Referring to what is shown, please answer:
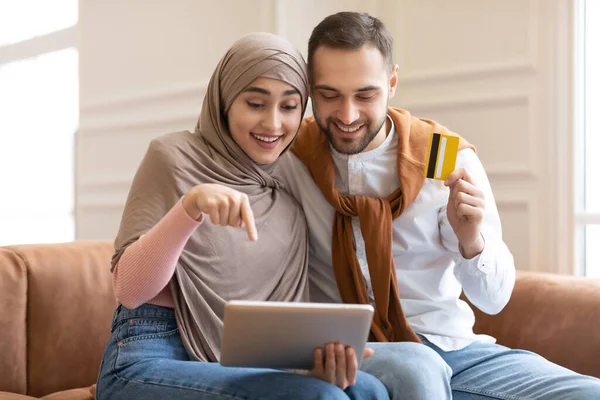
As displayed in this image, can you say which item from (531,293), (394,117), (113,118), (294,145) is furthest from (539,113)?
(113,118)

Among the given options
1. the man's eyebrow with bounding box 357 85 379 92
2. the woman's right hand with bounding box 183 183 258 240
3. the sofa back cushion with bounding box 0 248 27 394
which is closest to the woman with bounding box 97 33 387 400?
the woman's right hand with bounding box 183 183 258 240

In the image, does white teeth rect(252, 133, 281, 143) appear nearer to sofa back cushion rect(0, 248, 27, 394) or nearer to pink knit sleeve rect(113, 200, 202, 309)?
pink knit sleeve rect(113, 200, 202, 309)

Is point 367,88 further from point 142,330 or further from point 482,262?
point 142,330

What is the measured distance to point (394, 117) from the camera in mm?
2059

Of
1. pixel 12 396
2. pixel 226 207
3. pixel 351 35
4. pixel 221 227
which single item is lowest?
pixel 12 396

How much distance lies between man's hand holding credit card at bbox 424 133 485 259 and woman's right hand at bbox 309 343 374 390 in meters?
0.48

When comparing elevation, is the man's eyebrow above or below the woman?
above

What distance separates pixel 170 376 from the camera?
153 cm

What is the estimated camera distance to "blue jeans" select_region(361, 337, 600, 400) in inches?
61.6

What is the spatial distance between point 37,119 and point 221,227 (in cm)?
373

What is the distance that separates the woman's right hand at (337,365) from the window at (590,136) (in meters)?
1.56

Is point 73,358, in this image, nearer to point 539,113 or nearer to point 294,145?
point 294,145

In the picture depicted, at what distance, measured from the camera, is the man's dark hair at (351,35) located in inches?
74.6

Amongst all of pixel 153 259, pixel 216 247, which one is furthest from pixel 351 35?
pixel 153 259
